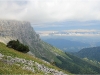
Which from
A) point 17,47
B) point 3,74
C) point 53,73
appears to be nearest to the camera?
point 3,74

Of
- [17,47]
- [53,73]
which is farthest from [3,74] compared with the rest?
[17,47]

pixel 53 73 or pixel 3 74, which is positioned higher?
pixel 3 74

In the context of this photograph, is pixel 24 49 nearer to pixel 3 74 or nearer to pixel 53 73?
pixel 53 73

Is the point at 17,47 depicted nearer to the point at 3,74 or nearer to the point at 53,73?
the point at 53,73

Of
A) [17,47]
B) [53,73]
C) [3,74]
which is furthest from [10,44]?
[3,74]

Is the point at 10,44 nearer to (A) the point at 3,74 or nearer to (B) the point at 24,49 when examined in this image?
(B) the point at 24,49

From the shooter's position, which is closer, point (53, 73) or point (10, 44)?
point (53, 73)

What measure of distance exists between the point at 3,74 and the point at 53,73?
13204 mm

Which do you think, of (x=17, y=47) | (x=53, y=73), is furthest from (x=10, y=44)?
(x=53, y=73)

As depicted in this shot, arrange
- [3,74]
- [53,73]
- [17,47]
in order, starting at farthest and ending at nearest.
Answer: [17,47]
[53,73]
[3,74]

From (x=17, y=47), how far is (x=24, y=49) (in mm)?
2453

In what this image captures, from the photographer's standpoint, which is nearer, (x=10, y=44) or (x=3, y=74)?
(x=3, y=74)

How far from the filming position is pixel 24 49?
61.6 metres

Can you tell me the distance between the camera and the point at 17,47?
197 feet
